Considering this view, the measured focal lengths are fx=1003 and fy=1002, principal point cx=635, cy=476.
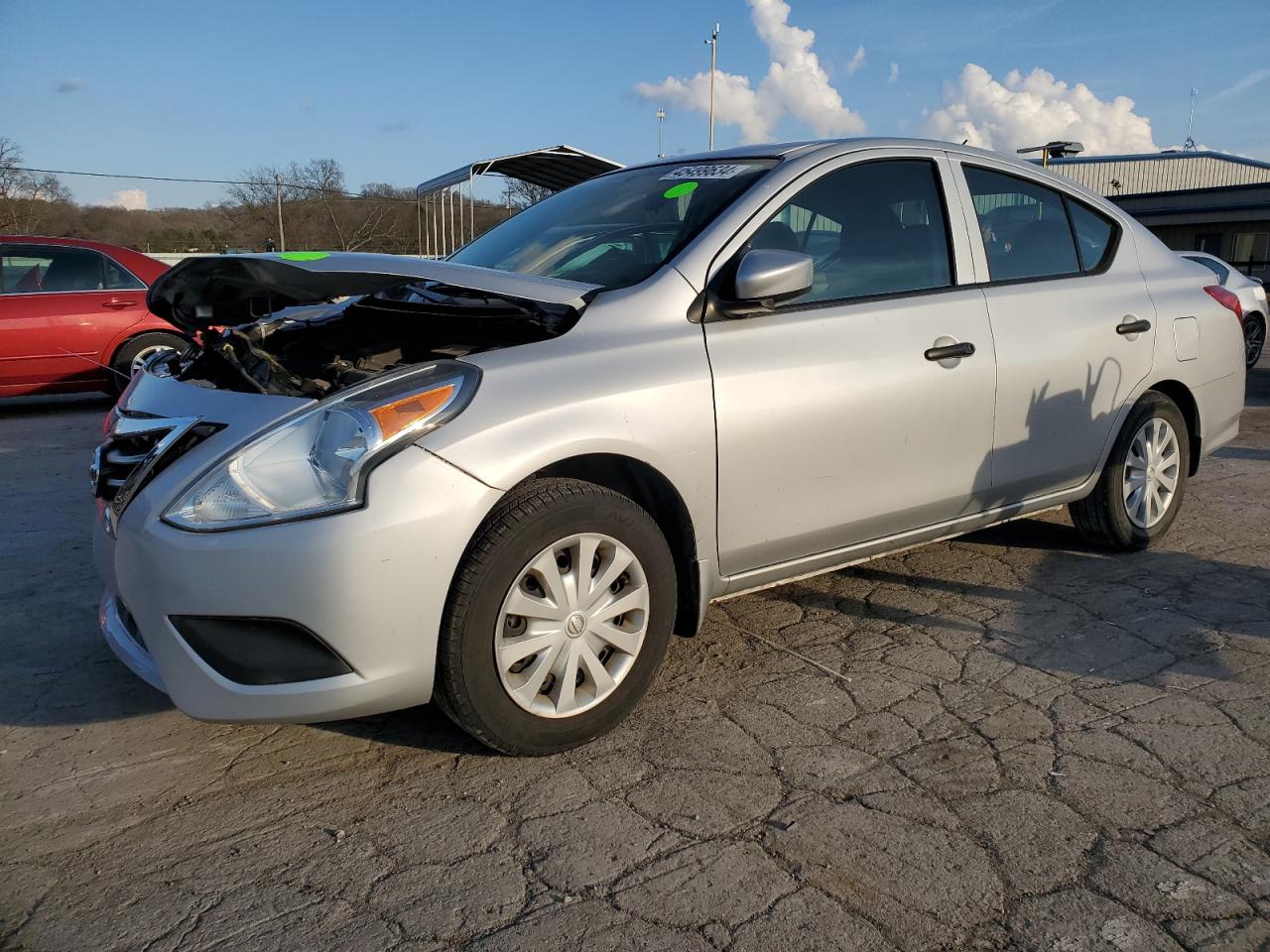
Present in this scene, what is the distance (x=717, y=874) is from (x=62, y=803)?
164cm

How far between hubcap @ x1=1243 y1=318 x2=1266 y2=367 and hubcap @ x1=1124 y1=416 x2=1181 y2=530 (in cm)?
667

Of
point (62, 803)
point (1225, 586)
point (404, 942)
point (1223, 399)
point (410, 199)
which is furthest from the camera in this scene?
point (410, 199)

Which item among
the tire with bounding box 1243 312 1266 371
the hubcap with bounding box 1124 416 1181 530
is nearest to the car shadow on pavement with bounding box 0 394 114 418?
the hubcap with bounding box 1124 416 1181 530

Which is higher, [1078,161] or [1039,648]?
[1078,161]

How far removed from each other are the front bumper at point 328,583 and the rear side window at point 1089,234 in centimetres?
293

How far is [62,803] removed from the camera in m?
2.50

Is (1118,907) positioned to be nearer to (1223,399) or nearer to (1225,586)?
(1225,586)

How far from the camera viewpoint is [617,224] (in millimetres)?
3527

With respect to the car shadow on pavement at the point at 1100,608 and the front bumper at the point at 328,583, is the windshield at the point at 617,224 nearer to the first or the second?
the front bumper at the point at 328,583

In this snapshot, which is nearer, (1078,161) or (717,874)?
(717,874)

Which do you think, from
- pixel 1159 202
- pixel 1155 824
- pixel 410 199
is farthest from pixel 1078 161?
pixel 1155 824

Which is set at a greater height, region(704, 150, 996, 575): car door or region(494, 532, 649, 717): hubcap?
region(704, 150, 996, 575): car door

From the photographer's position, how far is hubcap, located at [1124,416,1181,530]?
4.31 meters

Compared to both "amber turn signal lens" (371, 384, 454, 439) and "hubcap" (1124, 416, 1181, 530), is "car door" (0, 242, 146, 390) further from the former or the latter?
"hubcap" (1124, 416, 1181, 530)
